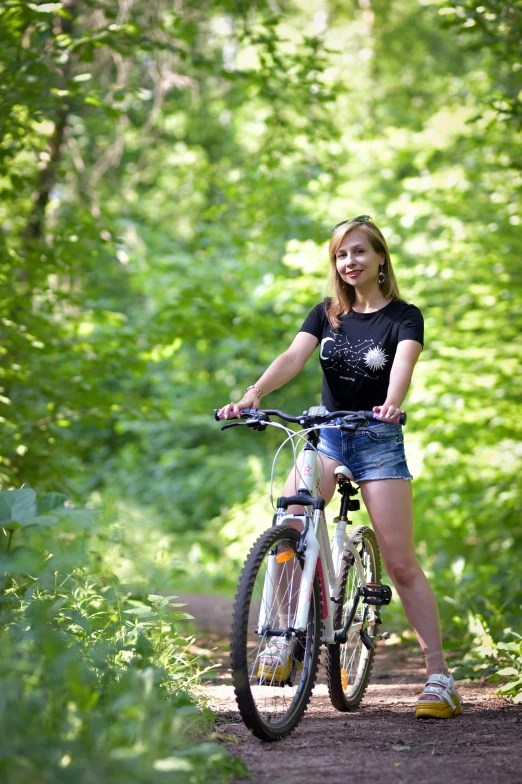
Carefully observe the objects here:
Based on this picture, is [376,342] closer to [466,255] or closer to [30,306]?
[30,306]

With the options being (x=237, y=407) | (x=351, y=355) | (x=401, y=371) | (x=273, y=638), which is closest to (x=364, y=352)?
(x=351, y=355)

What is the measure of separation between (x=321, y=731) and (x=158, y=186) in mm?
16179

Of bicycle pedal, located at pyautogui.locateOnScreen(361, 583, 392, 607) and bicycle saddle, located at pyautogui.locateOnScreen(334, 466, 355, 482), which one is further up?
bicycle saddle, located at pyautogui.locateOnScreen(334, 466, 355, 482)

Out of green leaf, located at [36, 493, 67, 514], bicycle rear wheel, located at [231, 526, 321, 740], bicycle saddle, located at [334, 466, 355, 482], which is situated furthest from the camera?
bicycle saddle, located at [334, 466, 355, 482]

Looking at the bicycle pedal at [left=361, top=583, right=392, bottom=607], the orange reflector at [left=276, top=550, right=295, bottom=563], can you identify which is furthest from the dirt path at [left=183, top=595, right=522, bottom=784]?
the orange reflector at [left=276, top=550, right=295, bottom=563]

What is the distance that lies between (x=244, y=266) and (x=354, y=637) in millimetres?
6971

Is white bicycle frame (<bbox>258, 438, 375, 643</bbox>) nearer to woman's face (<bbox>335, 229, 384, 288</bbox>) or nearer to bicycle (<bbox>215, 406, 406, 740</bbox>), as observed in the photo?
bicycle (<bbox>215, 406, 406, 740</bbox>)

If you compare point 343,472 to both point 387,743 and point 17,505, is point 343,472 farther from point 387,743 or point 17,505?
point 17,505

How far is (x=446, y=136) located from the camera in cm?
1043

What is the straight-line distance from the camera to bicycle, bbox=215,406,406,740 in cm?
280

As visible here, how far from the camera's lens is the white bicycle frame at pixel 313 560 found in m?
2.99

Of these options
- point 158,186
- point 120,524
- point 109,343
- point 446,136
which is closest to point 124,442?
point 158,186

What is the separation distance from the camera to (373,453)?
3.54 metres

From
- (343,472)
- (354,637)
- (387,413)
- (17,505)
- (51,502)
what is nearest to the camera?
(17,505)
